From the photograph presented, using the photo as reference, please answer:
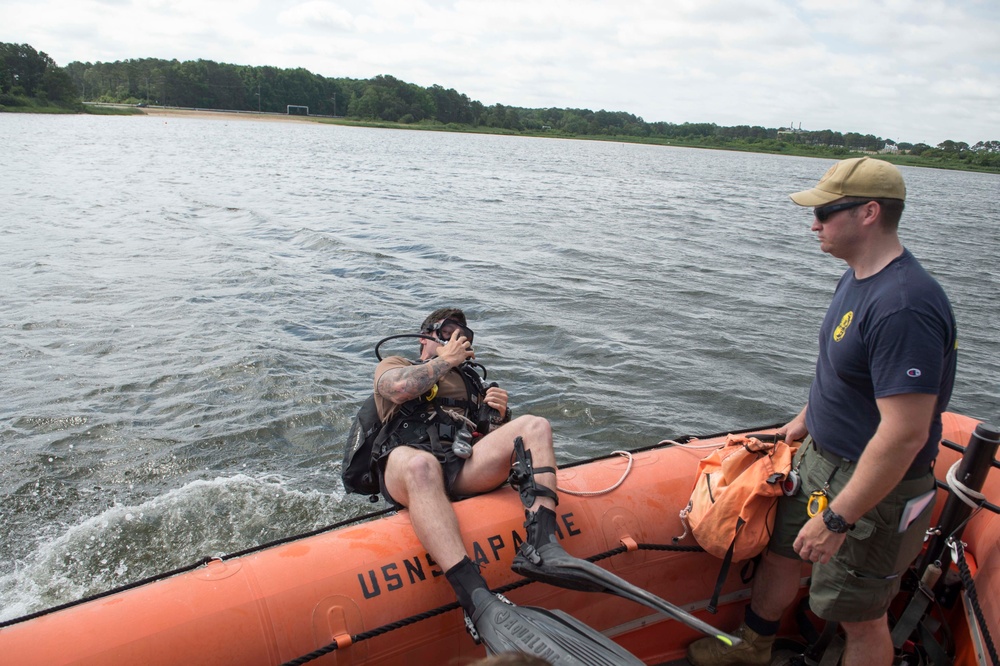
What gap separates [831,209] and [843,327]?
15.7 inches

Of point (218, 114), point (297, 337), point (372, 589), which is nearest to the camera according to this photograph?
point (372, 589)

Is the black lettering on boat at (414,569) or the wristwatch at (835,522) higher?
the wristwatch at (835,522)

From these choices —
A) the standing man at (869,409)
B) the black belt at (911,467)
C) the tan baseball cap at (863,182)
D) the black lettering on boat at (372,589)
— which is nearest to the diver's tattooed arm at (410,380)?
the black lettering on boat at (372,589)

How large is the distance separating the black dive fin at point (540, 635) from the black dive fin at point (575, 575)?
0.14 meters

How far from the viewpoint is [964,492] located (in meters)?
3.26

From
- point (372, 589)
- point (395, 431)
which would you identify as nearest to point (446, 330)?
point (395, 431)

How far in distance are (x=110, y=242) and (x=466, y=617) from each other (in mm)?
13502

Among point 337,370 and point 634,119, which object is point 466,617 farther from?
point 634,119

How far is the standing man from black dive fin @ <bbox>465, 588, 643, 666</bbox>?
780mm

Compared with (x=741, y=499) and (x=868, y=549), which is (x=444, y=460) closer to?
(x=741, y=499)

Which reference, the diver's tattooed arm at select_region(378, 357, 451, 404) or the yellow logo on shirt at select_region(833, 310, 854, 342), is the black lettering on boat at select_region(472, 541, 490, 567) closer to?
the diver's tattooed arm at select_region(378, 357, 451, 404)

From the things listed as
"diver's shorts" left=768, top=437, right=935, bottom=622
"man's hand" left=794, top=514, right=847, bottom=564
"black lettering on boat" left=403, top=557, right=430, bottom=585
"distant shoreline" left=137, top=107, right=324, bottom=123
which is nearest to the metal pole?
"diver's shorts" left=768, top=437, right=935, bottom=622

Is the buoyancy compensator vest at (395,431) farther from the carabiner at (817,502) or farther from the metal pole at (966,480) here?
the metal pole at (966,480)

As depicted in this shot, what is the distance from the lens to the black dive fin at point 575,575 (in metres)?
2.62
